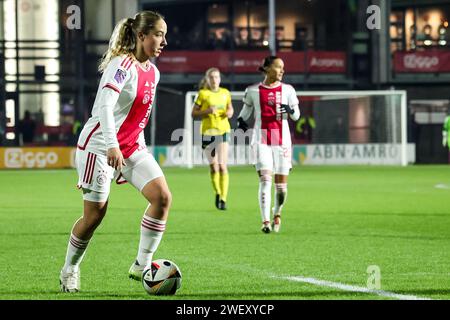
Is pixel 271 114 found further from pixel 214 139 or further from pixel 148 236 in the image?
pixel 148 236

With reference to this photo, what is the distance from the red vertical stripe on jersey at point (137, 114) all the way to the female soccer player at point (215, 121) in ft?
31.5

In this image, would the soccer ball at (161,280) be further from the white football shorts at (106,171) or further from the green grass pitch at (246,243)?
the white football shorts at (106,171)

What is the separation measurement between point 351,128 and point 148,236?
30479mm

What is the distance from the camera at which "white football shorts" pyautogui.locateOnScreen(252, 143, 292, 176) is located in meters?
14.1

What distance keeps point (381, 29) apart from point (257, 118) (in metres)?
35.7

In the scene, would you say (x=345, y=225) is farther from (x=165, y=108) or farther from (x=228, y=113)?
(x=165, y=108)

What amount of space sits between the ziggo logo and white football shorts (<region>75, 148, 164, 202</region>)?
28.9m

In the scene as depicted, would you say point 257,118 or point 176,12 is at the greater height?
point 176,12

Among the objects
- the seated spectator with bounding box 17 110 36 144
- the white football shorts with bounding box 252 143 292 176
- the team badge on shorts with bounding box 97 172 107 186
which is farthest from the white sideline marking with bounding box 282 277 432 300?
the seated spectator with bounding box 17 110 36 144

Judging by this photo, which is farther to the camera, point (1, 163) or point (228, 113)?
point (1, 163)

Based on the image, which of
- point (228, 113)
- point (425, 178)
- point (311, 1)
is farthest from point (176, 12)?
point (228, 113)

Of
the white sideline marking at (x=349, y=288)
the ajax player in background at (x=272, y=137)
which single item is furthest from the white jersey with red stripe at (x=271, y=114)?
the white sideline marking at (x=349, y=288)

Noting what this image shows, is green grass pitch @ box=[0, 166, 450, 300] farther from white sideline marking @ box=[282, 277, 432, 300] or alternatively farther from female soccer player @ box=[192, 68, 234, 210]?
female soccer player @ box=[192, 68, 234, 210]
